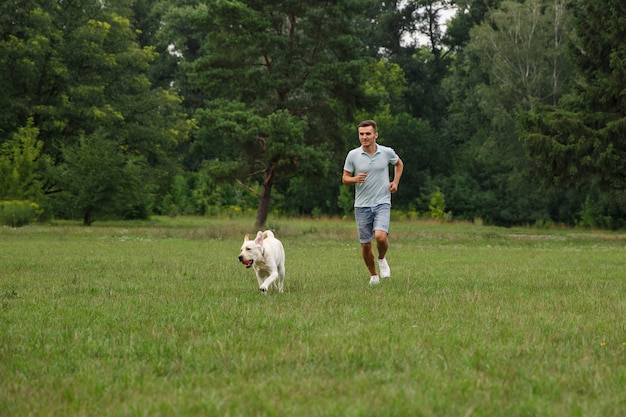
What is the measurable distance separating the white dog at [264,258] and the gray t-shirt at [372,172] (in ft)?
5.79

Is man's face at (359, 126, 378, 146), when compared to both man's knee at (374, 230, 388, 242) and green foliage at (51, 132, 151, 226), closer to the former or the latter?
man's knee at (374, 230, 388, 242)

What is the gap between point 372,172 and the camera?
12234mm

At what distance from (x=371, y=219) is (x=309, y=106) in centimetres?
2714

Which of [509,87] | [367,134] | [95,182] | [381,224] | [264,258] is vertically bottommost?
[264,258]

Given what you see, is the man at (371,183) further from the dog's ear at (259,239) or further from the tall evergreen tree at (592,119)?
the tall evergreen tree at (592,119)

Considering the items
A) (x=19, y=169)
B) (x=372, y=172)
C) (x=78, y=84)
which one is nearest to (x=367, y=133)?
(x=372, y=172)

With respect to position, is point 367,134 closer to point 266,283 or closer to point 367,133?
point 367,133

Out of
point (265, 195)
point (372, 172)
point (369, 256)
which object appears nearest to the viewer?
point (372, 172)

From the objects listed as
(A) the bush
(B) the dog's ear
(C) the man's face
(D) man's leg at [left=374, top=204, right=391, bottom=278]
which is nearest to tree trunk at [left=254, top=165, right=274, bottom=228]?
(A) the bush

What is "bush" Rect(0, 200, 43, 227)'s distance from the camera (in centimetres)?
3503

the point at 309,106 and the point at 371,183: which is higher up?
the point at 309,106

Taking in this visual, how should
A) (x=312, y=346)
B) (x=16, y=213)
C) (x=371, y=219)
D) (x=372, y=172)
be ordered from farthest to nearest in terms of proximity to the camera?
(x=16, y=213) < (x=371, y=219) < (x=372, y=172) < (x=312, y=346)

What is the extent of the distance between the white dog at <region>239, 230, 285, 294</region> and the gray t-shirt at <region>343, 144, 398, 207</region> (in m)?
1.77

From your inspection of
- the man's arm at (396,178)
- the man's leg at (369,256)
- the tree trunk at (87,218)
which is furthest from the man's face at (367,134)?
the tree trunk at (87,218)
